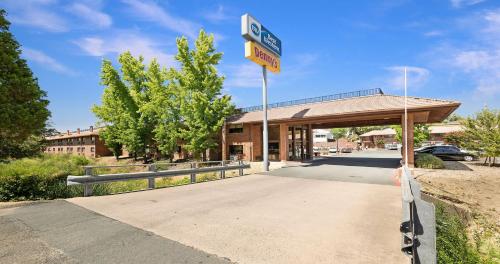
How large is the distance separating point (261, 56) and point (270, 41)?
7.65 feet

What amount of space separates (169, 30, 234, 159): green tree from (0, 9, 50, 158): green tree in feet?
53.8

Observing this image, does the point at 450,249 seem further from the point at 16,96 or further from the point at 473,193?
the point at 16,96

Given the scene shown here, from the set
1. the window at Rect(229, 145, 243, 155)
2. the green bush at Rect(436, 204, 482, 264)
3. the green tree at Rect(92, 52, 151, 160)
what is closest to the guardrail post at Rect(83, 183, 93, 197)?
the green bush at Rect(436, 204, 482, 264)

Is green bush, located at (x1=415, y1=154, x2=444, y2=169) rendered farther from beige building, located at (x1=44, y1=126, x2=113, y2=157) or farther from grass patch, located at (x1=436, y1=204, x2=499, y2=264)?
beige building, located at (x1=44, y1=126, x2=113, y2=157)

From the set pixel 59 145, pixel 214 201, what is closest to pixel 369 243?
pixel 214 201

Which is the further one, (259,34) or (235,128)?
(235,128)

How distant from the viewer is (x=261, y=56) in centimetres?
2011

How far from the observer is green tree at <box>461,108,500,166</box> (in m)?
21.9

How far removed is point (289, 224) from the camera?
5.86 meters

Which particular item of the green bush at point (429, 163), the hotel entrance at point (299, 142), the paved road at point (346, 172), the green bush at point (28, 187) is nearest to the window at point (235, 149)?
the hotel entrance at point (299, 142)

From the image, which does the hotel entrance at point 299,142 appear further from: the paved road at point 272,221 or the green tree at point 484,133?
the paved road at point 272,221

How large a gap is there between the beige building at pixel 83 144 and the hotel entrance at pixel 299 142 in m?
39.2

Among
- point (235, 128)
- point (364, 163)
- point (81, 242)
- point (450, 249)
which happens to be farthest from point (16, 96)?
point (364, 163)

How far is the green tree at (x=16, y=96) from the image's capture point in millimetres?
11133
